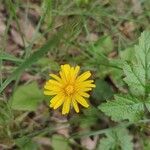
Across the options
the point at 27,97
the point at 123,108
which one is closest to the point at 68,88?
the point at 123,108

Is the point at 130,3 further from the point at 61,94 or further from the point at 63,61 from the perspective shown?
the point at 61,94

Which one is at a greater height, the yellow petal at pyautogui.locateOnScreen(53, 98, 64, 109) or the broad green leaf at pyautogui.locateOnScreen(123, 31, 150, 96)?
the broad green leaf at pyautogui.locateOnScreen(123, 31, 150, 96)

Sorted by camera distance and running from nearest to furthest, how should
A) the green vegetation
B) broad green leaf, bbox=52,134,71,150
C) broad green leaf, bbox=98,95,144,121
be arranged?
broad green leaf, bbox=98,95,144,121, the green vegetation, broad green leaf, bbox=52,134,71,150

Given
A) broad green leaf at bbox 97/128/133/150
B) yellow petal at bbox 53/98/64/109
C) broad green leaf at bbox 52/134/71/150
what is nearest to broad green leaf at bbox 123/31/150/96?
yellow petal at bbox 53/98/64/109

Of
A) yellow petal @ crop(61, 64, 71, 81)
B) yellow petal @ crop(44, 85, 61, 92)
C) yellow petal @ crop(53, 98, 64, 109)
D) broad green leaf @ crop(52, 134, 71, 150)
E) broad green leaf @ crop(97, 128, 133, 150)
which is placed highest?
yellow petal @ crop(61, 64, 71, 81)

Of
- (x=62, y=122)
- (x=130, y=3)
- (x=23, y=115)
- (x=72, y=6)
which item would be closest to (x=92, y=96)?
(x=62, y=122)

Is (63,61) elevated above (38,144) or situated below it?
above

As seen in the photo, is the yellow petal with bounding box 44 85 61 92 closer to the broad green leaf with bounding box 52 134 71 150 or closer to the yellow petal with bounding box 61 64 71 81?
the yellow petal with bounding box 61 64 71 81

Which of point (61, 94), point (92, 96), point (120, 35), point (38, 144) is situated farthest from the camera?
point (120, 35)
